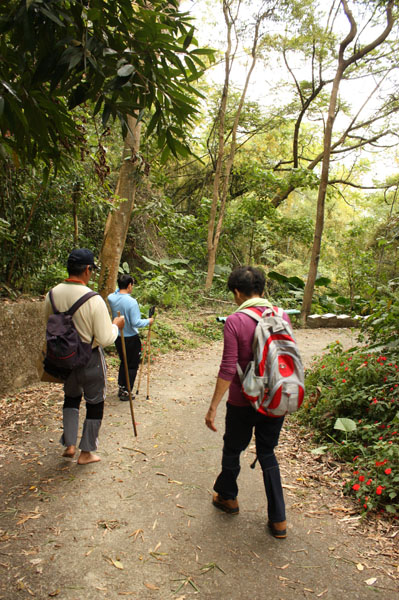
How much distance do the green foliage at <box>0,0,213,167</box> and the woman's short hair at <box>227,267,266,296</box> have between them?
1033mm

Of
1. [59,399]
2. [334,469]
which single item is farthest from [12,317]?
[334,469]

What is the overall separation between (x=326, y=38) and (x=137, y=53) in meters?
14.6

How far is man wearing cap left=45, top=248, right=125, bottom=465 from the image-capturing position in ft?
10.8

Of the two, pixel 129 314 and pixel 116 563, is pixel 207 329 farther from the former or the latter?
pixel 116 563

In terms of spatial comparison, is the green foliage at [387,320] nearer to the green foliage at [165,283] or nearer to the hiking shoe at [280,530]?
the hiking shoe at [280,530]

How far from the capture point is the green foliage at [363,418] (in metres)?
3.30

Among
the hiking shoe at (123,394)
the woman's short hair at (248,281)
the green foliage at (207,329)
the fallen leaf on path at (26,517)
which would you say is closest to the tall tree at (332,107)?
the green foliage at (207,329)

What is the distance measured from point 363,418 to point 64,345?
334cm

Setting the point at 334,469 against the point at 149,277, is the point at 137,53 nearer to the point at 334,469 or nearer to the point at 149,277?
the point at 334,469

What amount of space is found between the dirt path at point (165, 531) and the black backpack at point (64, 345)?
3.53 feet

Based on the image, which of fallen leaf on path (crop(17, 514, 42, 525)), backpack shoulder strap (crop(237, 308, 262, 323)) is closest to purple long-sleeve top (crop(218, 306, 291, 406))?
backpack shoulder strap (crop(237, 308, 262, 323))

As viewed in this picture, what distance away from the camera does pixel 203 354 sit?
9.02 m

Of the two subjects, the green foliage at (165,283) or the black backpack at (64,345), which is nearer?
the black backpack at (64,345)

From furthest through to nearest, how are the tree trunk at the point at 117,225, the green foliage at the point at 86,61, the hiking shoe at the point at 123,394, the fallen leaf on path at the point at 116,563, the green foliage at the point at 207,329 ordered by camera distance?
the green foliage at the point at 207,329, the tree trunk at the point at 117,225, the hiking shoe at the point at 123,394, the fallen leaf on path at the point at 116,563, the green foliage at the point at 86,61
